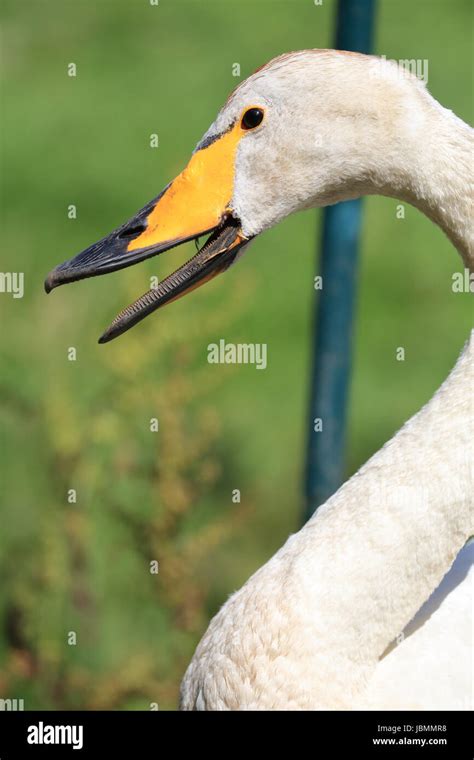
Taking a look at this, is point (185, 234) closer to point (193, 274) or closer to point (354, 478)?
point (193, 274)

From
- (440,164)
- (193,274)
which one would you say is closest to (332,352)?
(193,274)

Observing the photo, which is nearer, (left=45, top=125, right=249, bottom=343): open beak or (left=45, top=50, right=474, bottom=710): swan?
(left=45, top=50, right=474, bottom=710): swan

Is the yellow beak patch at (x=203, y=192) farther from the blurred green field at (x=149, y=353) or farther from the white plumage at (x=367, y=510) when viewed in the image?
the blurred green field at (x=149, y=353)

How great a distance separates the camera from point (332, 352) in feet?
8.48

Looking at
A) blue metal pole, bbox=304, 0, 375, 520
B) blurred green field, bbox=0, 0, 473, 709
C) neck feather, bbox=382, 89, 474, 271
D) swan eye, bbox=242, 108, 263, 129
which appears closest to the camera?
neck feather, bbox=382, 89, 474, 271

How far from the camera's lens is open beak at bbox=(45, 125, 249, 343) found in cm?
184

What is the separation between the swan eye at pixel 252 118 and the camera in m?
1.80

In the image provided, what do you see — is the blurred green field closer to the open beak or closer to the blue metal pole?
the blue metal pole

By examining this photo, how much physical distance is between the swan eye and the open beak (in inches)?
0.8

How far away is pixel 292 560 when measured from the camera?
180cm

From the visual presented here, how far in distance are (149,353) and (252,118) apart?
Result: 1023 millimetres

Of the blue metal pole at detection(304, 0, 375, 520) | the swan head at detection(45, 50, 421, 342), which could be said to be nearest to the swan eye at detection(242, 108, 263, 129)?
the swan head at detection(45, 50, 421, 342)

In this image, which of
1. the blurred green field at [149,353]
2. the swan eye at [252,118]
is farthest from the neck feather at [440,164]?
the blurred green field at [149,353]

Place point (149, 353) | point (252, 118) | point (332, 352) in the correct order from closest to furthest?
point (252, 118)
point (332, 352)
point (149, 353)
